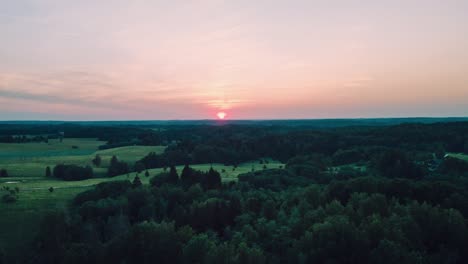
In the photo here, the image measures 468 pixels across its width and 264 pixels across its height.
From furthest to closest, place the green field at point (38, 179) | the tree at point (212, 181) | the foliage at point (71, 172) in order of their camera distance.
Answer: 1. the foliage at point (71, 172)
2. the tree at point (212, 181)
3. the green field at point (38, 179)

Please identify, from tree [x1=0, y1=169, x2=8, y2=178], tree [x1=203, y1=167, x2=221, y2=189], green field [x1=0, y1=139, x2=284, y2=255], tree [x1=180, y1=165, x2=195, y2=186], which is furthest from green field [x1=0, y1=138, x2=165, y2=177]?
tree [x1=203, y1=167, x2=221, y2=189]

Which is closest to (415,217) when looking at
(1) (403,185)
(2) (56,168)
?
(1) (403,185)

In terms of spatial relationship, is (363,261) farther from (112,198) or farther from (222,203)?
(112,198)

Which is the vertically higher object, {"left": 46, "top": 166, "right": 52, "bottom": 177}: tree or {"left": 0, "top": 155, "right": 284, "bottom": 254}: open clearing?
{"left": 46, "top": 166, "right": 52, "bottom": 177}: tree

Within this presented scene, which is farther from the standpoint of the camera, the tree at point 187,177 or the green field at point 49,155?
the green field at point 49,155

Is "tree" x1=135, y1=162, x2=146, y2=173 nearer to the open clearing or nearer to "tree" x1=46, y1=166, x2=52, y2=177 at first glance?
the open clearing

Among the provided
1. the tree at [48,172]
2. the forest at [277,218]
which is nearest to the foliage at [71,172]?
the forest at [277,218]

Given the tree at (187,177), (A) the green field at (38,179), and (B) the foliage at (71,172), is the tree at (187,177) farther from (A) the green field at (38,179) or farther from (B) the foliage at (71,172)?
(B) the foliage at (71,172)
